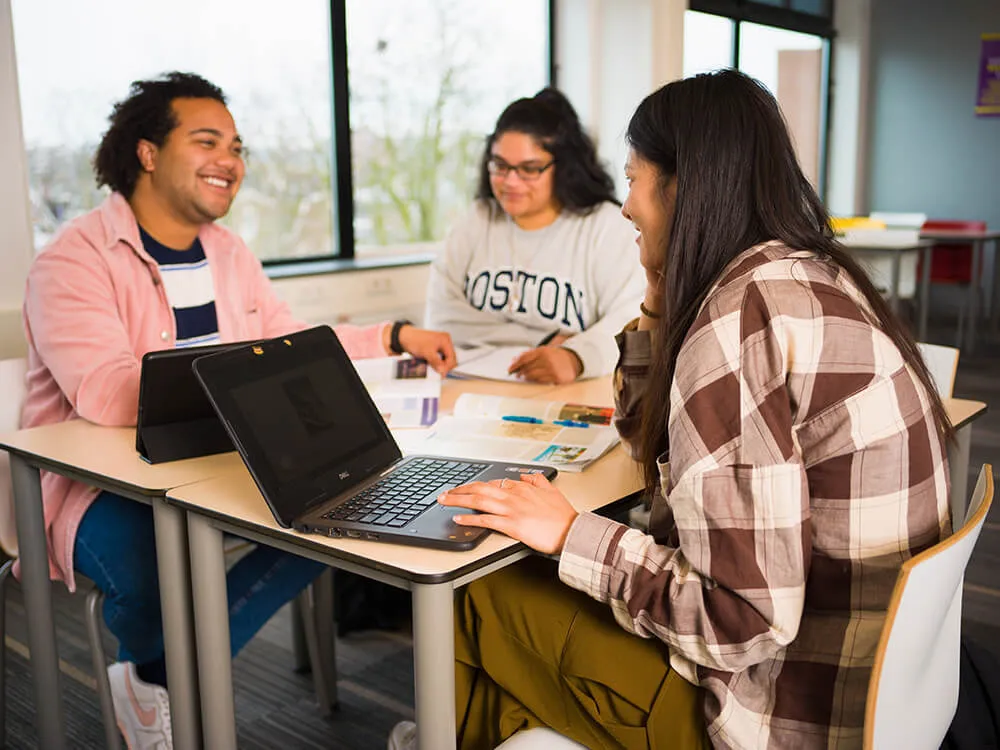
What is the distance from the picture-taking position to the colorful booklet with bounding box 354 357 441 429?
1.82m

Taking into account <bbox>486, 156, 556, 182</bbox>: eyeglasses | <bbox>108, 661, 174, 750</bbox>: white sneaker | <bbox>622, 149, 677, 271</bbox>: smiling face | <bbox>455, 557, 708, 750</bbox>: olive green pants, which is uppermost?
<bbox>486, 156, 556, 182</bbox>: eyeglasses

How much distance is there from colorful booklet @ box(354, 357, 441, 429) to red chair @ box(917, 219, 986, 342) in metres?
5.21

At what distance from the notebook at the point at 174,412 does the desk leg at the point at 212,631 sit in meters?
0.21

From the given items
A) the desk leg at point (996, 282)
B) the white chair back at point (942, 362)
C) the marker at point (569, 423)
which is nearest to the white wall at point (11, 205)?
the marker at point (569, 423)

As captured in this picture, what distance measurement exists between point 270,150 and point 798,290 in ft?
9.69

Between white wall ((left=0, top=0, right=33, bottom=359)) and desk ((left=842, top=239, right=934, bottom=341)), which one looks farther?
desk ((left=842, top=239, right=934, bottom=341))

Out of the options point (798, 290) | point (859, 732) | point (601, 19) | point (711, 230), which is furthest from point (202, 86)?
point (601, 19)

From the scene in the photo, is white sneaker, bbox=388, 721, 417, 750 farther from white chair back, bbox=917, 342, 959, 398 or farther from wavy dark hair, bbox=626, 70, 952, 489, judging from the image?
white chair back, bbox=917, 342, 959, 398

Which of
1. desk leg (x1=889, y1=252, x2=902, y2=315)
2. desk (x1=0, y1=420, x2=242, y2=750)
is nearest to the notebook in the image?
desk (x1=0, y1=420, x2=242, y2=750)

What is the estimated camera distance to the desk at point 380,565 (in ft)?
3.77

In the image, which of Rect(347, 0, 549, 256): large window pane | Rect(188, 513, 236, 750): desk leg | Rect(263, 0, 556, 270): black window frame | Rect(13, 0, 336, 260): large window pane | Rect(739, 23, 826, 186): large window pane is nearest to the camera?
Rect(188, 513, 236, 750): desk leg

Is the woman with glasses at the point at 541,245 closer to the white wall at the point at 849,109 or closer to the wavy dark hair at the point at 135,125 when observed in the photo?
the wavy dark hair at the point at 135,125

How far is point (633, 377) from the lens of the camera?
1581mm

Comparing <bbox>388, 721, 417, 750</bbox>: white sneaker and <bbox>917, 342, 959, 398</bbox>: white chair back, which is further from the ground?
<bbox>917, 342, 959, 398</bbox>: white chair back
